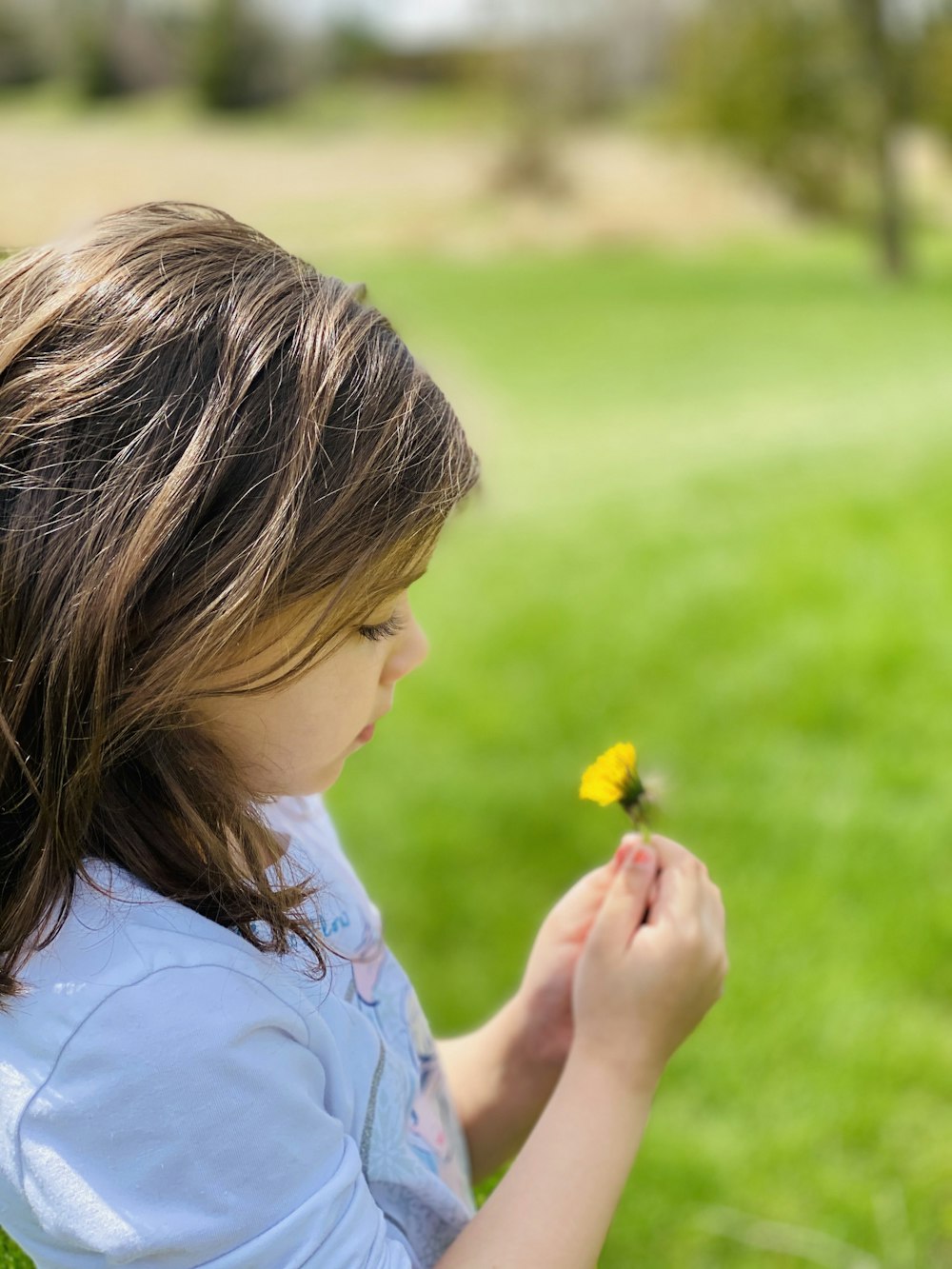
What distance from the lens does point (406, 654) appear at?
0.76m

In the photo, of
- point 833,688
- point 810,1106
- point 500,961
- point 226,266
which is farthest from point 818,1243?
point 226,266

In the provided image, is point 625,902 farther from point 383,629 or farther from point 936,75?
point 936,75

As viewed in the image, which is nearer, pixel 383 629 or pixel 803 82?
pixel 383 629

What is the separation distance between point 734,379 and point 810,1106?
18.8 ft

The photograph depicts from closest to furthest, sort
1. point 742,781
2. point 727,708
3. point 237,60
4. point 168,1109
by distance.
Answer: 1. point 168,1109
2. point 742,781
3. point 727,708
4. point 237,60

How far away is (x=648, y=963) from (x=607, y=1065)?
0.23 ft

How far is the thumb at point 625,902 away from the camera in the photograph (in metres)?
0.84

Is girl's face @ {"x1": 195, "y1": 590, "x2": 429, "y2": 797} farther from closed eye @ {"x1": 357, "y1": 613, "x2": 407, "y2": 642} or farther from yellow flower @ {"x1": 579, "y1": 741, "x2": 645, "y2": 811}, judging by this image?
yellow flower @ {"x1": 579, "y1": 741, "x2": 645, "y2": 811}

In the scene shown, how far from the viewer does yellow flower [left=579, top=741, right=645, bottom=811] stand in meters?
0.87

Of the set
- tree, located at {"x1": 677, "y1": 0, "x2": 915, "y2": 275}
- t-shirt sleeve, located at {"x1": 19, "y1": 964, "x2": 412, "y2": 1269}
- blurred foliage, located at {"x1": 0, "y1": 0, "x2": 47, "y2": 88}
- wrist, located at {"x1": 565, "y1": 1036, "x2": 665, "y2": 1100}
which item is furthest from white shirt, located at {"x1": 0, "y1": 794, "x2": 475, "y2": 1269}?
blurred foliage, located at {"x1": 0, "y1": 0, "x2": 47, "y2": 88}

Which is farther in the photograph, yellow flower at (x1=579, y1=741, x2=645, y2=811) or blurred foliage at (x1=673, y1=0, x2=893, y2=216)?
blurred foliage at (x1=673, y1=0, x2=893, y2=216)

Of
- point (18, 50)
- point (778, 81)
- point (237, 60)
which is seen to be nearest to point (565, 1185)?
point (778, 81)

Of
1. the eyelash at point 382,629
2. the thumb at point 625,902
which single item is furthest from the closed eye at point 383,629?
the thumb at point 625,902

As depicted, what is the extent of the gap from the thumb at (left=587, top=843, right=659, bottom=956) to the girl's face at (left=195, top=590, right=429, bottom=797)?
23 centimetres
